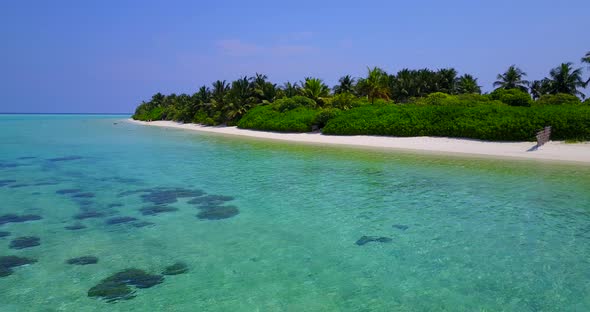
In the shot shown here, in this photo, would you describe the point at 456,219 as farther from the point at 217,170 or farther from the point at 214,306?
the point at 217,170

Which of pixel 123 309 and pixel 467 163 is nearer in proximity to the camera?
pixel 123 309

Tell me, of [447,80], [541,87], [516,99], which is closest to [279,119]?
[516,99]

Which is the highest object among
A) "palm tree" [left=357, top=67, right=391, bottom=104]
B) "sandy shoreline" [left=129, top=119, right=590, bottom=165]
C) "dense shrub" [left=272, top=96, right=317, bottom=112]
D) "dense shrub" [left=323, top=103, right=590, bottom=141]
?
"palm tree" [left=357, top=67, right=391, bottom=104]

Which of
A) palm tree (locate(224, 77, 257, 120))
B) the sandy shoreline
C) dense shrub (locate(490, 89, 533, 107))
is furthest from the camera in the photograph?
palm tree (locate(224, 77, 257, 120))

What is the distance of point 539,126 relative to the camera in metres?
25.4

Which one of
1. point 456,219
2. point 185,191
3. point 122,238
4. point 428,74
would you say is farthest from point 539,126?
point 428,74

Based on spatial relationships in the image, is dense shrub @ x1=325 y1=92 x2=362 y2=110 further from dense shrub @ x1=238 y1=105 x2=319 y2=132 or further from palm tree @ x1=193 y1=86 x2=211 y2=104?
palm tree @ x1=193 y1=86 x2=211 y2=104

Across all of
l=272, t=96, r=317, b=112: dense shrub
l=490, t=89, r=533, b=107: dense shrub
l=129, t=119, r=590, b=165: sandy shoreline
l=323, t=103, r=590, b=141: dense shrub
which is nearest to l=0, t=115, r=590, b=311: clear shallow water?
l=129, t=119, r=590, b=165: sandy shoreline

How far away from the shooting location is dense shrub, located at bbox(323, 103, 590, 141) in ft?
82.0

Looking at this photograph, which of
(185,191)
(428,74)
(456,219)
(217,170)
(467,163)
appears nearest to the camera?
(456,219)

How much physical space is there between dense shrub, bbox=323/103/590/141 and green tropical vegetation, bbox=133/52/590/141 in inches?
2.3

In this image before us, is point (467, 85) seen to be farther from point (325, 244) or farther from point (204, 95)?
point (325, 244)

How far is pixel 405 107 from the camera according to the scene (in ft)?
113

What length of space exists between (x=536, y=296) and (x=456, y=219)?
168 inches
